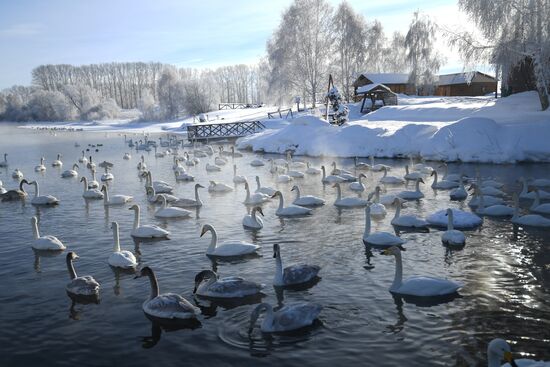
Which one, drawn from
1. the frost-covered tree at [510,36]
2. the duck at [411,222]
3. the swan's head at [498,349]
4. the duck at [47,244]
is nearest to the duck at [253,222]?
the duck at [411,222]

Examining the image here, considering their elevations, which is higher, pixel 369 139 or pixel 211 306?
pixel 369 139

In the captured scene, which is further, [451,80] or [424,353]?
[451,80]

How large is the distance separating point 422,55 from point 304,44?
19019 millimetres

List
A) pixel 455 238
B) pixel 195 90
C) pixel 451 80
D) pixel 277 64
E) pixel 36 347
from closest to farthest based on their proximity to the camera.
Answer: pixel 36 347 < pixel 455 238 < pixel 277 64 < pixel 451 80 < pixel 195 90

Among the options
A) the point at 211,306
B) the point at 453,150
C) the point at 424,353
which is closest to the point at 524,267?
the point at 424,353

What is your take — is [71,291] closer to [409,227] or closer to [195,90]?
[409,227]

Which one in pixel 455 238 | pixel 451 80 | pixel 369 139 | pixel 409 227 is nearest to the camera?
pixel 455 238

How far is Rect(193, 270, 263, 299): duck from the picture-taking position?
10391mm

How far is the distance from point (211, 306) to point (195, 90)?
9432cm

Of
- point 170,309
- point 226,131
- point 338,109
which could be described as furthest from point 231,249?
point 226,131

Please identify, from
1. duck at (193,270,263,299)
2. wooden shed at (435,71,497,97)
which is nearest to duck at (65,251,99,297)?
duck at (193,270,263,299)

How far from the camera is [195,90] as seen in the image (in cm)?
10081

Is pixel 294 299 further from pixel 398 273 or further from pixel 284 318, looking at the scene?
pixel 398 273

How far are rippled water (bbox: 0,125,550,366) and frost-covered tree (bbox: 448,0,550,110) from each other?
21977mm
